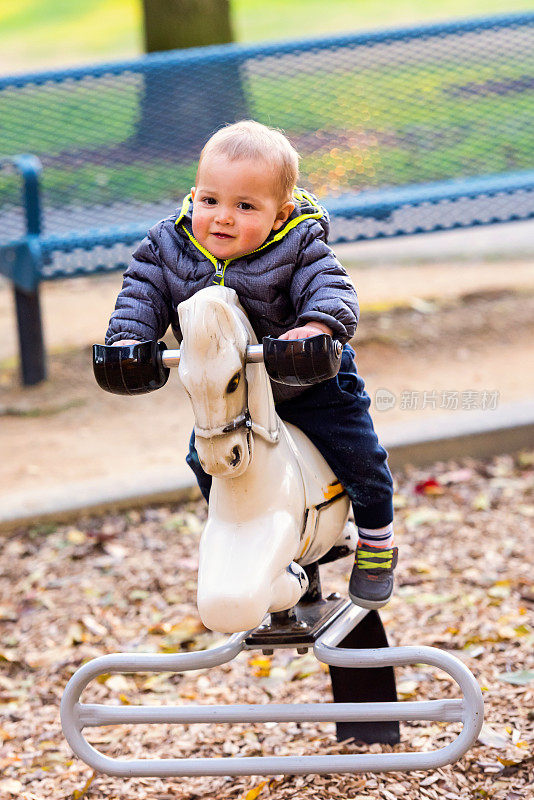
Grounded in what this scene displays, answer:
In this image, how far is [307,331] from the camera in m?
2.00

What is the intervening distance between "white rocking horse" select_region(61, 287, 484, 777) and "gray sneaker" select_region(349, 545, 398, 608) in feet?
0.25

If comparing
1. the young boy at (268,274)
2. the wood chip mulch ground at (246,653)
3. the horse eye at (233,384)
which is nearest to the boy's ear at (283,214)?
the young boy at (268,274)

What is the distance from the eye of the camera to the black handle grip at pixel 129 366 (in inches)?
80.0

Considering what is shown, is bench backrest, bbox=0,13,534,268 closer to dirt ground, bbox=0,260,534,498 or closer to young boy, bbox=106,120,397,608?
dirt ground, bbox=0,260,534,498

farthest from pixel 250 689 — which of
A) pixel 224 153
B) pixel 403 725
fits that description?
pixel 224 153

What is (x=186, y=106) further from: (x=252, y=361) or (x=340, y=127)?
(x=252, y=361)

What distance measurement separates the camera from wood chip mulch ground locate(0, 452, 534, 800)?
2746 millimetres

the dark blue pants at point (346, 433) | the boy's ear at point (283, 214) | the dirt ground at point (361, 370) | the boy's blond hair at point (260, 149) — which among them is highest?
the boy's blond hair at point (260, 149)

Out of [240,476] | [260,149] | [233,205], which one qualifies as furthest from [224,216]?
[240,476]

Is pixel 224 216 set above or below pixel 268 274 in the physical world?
above

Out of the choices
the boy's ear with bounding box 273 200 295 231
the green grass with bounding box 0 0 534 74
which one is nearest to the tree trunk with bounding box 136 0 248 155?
the boy's ear with bounding box 273 200 295 231

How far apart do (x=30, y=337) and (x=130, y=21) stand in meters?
14.9

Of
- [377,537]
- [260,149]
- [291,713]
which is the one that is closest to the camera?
[260,149]

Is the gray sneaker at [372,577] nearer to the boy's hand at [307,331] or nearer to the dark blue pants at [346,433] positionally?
the dark blue pants at [346,433]
